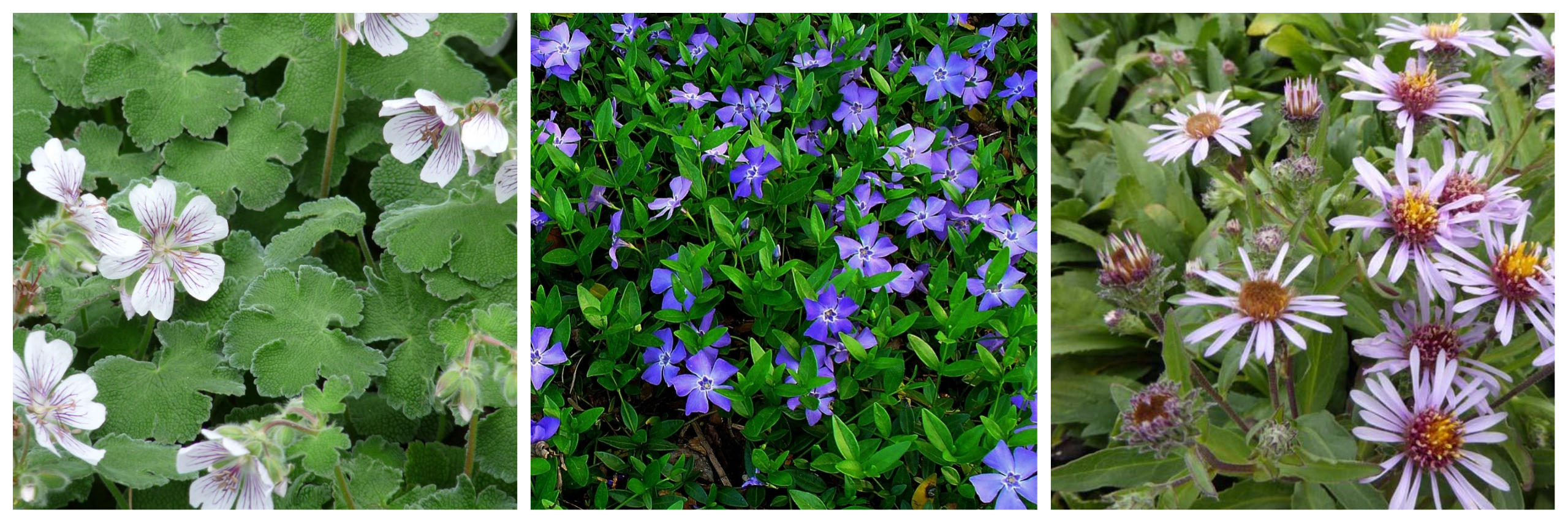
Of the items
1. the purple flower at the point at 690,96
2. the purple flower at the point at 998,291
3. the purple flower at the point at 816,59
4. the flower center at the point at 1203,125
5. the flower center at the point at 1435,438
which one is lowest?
the flower center at the point at 1435,438

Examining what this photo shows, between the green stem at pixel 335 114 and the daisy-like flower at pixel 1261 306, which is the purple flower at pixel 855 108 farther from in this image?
the green stem at pixel 335 114

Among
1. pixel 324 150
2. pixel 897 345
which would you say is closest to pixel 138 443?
pixel 324 150

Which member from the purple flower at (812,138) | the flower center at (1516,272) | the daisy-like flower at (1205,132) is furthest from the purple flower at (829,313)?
the flower center at (1516,272)

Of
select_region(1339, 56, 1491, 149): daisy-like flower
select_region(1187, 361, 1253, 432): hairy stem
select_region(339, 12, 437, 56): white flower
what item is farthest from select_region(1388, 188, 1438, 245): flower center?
select_region(339, 12, 437, 56): white flower

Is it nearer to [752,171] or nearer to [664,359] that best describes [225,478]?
[664,359]

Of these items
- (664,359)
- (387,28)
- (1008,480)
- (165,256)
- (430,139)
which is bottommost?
(1008,480)

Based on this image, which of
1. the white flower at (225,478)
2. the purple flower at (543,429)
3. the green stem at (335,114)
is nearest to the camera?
the white flower at (225,478)

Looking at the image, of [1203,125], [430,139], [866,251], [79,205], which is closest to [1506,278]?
[1203,125]

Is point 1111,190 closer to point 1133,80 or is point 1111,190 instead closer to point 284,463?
point 1133,80
